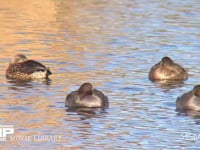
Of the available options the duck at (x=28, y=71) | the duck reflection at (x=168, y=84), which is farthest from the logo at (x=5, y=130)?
the duck reflection at (x=168, y=84)

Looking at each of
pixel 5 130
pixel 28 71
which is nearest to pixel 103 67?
pixel 28 71

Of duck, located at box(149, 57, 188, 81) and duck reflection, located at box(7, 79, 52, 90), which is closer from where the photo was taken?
duck reflection, located at box(7, 79, 52, 90)

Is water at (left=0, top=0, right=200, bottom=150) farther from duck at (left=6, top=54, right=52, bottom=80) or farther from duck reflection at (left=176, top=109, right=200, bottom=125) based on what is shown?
duck at (left=6, top=54, right=52, bottom=80)

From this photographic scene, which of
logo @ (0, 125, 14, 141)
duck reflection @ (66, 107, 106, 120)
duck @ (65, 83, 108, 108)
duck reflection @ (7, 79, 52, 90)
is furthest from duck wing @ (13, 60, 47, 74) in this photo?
logo @ (0, 125, 14, 141)

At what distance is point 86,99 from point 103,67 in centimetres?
443

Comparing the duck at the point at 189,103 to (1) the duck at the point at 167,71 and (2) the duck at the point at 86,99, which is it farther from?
(1) the duck at the point at 167,71

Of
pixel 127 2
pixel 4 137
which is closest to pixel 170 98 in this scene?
pixel 4 137

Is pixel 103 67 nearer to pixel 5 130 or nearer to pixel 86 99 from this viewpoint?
pixel 86 99

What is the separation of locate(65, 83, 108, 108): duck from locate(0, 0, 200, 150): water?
19 cm

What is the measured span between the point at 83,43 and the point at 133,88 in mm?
6229

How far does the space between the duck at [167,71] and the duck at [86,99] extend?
3554mm

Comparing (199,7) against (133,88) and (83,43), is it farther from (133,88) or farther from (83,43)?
(133,88)

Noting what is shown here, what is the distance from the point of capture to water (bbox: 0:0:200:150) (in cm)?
1644

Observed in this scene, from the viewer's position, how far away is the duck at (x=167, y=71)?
2208 cm
